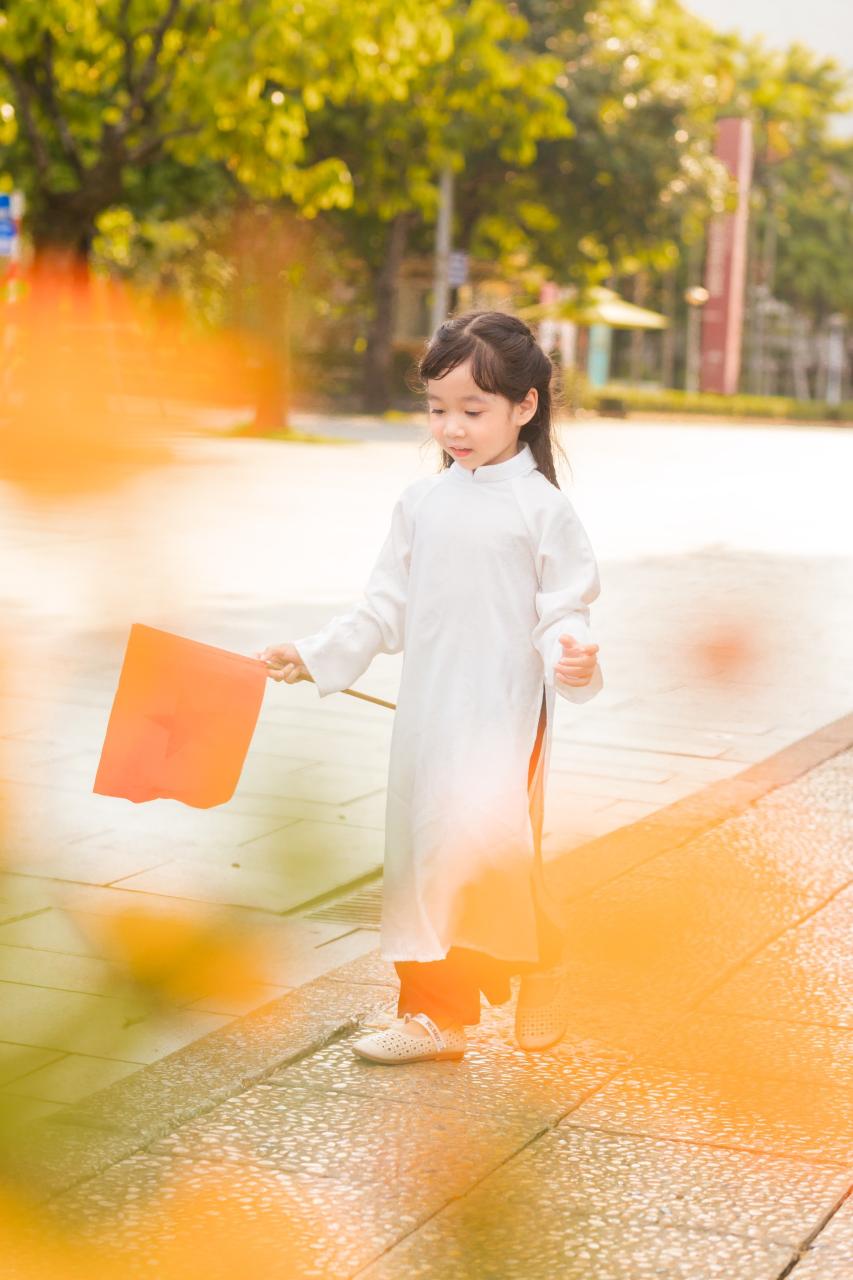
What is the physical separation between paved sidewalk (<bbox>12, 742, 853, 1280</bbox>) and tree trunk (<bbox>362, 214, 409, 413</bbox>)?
35646mm

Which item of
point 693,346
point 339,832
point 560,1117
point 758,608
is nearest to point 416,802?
point 560,1117

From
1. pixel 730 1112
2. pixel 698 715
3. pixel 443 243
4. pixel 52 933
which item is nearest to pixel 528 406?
pixel 730 1112

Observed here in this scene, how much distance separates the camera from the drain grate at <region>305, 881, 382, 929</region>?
4984 millimetres

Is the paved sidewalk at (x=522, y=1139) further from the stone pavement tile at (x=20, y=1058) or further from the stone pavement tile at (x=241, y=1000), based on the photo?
the stone pavement tile at (x=20, y=1058)

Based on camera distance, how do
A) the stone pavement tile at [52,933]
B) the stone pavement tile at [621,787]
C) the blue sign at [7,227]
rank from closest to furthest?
the stone pavement tile at [52,933], the stone pavement tile at [621,787], the blue sign at [7,227]

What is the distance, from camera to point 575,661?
12.0ft

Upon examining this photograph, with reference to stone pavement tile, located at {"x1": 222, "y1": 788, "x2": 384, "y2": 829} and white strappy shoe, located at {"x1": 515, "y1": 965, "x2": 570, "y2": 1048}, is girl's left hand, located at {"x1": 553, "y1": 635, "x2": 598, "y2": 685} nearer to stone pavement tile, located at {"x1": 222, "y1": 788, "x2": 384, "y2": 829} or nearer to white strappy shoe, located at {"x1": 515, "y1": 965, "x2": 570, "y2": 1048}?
white strappy shoe, located at {"x1": 515, "y1": 965, "x2": 570, "y2": 1048}

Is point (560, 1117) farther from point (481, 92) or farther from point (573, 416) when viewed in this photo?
point (573, 416)

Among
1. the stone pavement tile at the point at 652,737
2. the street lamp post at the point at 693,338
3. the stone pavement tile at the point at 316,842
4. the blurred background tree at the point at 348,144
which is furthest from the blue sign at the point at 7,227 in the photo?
the street lamp post at the point at 693,338

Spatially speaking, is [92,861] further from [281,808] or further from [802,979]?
[802,979]

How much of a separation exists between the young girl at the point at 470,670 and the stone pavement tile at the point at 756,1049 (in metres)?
0.33

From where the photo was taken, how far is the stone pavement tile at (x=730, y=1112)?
3.55m

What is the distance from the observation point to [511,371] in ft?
12.7

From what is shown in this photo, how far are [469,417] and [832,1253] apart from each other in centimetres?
161
